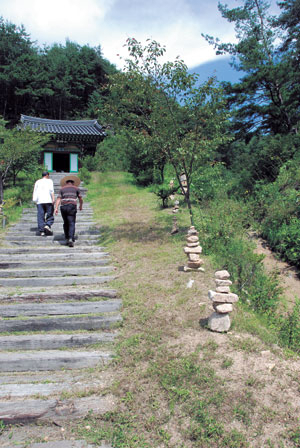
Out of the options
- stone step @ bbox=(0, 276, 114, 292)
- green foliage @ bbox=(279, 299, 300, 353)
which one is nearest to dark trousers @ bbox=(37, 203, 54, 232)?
stone step @ bbox=(0, 276, 114, 292)

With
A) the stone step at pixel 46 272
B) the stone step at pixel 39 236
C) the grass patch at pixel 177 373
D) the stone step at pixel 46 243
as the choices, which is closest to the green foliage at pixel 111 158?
the stone step at pixel 39 236

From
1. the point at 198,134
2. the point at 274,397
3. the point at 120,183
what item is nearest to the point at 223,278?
the point at 274,397

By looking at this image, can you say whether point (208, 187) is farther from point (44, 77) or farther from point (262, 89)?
point (44, 77)

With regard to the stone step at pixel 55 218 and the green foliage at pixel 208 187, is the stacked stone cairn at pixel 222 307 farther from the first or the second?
the stone step at pixel 55 218

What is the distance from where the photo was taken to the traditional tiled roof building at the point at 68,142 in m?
20.6

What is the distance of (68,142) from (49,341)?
19.1m

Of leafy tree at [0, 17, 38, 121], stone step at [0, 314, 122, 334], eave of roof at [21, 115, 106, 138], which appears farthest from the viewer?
leafy tree at [0, 17, 38, 121]

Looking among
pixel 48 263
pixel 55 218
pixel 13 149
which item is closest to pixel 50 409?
pixel 48 263

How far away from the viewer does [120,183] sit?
58.2 ft

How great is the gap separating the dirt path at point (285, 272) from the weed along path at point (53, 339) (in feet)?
11.6

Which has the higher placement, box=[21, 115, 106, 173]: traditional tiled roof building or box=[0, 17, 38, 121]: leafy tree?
box=[0, 17, 38, 121]: leafy tree

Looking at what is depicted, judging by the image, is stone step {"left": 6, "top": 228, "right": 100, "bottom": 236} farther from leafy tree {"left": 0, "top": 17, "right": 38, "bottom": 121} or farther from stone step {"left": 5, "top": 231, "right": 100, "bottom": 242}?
leafy tree {"left": 0, "top": 17, "right": 38, "bottom": 121}

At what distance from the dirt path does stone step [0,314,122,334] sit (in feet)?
11.8

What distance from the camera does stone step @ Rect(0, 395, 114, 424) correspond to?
2.70 meters
